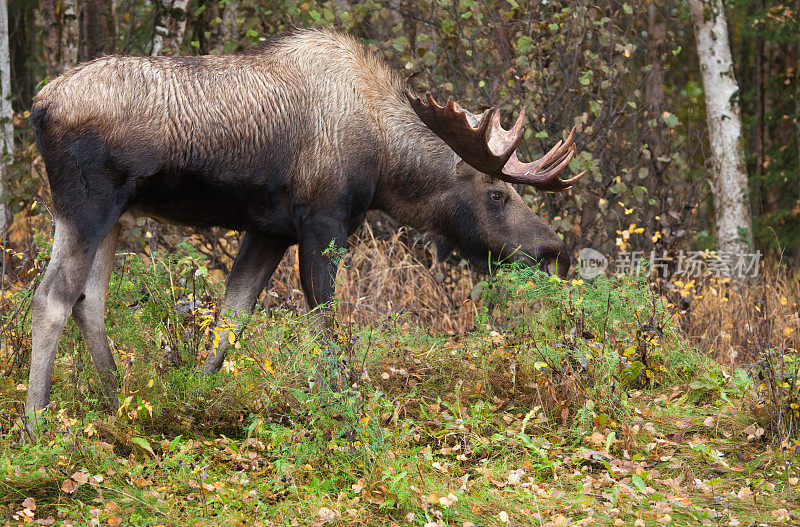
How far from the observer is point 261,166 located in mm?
5273

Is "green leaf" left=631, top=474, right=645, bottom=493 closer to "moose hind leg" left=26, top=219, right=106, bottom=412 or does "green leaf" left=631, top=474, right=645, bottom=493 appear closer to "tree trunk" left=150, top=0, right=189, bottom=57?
"moose hind leg" left=26, top=219, right=106, bottom=412

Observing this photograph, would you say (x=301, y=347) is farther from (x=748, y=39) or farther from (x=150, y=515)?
(x=748, y=39)

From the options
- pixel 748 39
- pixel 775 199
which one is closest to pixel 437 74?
pixel 775 199

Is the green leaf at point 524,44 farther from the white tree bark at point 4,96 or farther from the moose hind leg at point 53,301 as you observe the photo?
the white tree bark at point 4,96

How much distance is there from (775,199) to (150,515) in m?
15.3

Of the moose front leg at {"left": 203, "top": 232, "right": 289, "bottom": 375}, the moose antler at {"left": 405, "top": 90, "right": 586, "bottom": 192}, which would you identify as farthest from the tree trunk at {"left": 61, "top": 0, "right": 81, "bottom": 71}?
the moose antler at {"left": 405, "top": 90, "right": 586, "bottom": 192}

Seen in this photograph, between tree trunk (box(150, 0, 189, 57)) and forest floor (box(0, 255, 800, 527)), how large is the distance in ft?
12.6

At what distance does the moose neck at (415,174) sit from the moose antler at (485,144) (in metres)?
0.13

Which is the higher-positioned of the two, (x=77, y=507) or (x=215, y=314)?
(x=215, y=314)

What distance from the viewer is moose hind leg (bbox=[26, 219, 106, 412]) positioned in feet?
15.5

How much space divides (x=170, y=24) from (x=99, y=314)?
441cm

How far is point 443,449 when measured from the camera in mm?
4746

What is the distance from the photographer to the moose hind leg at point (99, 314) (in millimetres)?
5156

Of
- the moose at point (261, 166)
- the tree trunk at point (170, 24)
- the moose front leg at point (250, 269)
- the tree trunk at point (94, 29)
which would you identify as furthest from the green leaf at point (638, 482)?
the tree trunk at point (94, 29)
